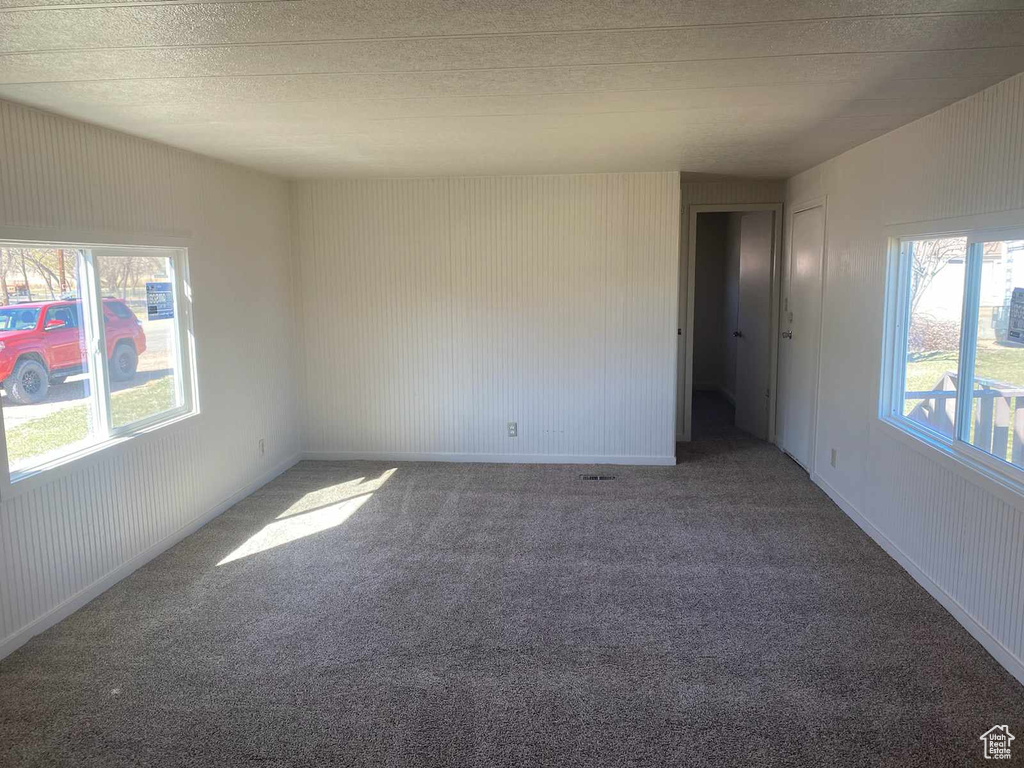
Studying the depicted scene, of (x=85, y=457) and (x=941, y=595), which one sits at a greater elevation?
(x=85, y=457)

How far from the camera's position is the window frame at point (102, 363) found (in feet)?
10.8

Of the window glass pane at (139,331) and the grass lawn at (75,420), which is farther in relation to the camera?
the window glass pane at (139,331)

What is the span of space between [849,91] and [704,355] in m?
6.53

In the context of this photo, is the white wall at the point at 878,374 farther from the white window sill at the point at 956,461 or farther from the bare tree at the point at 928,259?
the bare tree at the point at 928,259

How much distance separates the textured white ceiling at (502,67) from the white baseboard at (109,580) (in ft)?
7.69

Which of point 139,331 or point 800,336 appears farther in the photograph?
point 800,336

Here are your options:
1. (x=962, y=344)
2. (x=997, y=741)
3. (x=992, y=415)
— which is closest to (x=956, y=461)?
(x=992, y=415)

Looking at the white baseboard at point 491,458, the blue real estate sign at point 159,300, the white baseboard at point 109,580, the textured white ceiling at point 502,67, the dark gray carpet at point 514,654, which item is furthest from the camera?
the white baseboard at point 491,458

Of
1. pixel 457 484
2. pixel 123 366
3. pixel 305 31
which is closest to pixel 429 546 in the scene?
pixel 457 484

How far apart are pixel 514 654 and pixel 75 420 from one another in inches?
100

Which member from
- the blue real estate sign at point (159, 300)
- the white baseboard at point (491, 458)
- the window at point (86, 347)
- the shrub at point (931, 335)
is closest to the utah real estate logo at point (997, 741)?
the shrub at point (931, 335)

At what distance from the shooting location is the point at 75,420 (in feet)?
12.2

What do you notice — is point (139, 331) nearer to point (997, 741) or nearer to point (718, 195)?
point (997, 741)

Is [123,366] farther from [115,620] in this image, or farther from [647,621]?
Answer: [647,621]
